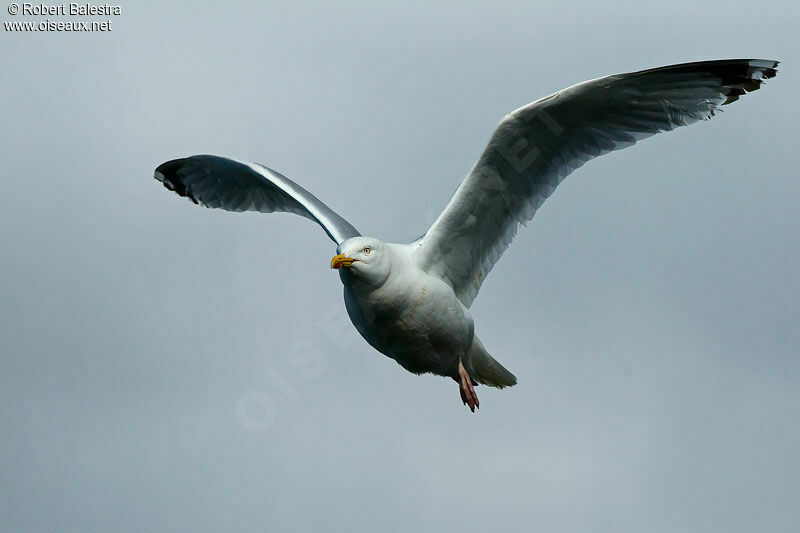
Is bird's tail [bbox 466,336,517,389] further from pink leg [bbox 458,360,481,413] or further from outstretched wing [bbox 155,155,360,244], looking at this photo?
outstretched wing [bbox 155,155,360,244]

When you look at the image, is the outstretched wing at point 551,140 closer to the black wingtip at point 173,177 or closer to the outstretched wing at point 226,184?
the outstretched wing at point 226,184

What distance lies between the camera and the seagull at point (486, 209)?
14.1m

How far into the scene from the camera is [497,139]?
47.0 feet

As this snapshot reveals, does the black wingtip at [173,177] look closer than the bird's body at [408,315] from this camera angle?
No

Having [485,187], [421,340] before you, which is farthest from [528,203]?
[421,340]

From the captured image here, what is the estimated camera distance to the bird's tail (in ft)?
52.0

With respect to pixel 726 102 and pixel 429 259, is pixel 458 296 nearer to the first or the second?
pixel 429 259

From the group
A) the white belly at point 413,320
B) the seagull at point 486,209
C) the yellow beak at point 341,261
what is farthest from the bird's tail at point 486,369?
the yellow beak at point 341,261

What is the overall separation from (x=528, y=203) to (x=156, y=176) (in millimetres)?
5540

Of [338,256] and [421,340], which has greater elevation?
[338,256]

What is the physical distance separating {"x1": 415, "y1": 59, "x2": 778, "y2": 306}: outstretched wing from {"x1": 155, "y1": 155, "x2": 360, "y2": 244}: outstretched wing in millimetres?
2268

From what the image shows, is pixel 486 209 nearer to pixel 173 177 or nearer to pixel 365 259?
pixel 365 259

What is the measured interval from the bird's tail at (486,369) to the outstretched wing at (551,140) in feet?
1.96

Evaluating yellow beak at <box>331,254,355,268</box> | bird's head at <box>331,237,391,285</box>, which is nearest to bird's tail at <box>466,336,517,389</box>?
bird's head at <box>331,237,391,285</box>
